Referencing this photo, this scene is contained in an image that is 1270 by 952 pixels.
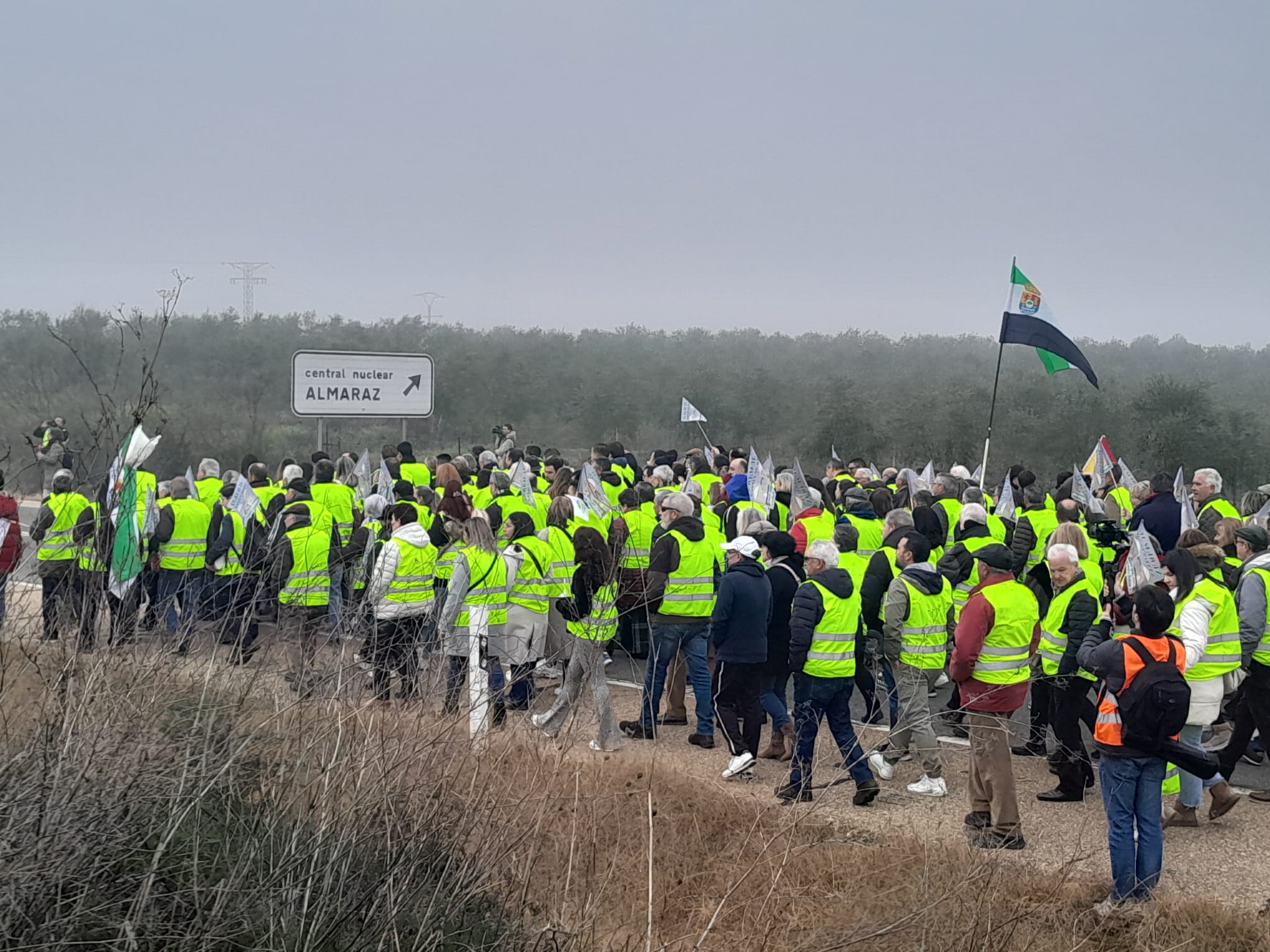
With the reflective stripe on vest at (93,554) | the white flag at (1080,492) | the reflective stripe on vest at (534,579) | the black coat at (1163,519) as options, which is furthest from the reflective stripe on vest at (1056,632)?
the reflective stripe on vest at (93,554)

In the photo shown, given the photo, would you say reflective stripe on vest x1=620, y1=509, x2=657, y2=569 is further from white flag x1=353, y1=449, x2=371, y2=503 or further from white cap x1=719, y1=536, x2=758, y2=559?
white flag x1=353, y1=449, x2=371, y2=503

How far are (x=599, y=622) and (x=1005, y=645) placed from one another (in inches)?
108

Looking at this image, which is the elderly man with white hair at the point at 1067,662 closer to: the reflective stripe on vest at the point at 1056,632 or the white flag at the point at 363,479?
the reflective stripe on vest at the point at 1056,632

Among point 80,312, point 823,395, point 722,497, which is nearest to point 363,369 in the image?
point 722,497

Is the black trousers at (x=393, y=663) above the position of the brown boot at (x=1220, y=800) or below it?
above

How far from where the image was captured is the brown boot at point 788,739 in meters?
8.98

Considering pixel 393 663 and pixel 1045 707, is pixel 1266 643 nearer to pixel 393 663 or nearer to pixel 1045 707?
pixel 1045 707

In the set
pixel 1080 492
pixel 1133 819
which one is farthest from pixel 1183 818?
pixel 1080 492

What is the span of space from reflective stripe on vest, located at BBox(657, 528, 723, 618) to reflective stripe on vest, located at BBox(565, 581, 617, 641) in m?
0.67

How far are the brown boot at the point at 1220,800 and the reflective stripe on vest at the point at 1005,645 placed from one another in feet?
5.28

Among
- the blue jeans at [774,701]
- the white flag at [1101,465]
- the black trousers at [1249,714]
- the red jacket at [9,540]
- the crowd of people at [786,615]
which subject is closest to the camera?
the crowd of people at [786,615]

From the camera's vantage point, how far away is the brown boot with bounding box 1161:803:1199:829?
7758 mm

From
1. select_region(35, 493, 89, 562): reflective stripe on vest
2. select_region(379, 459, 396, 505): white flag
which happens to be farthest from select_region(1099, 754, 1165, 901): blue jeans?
select_region(379, 459, 396, 505): white flag

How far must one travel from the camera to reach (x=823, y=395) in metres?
54.1
